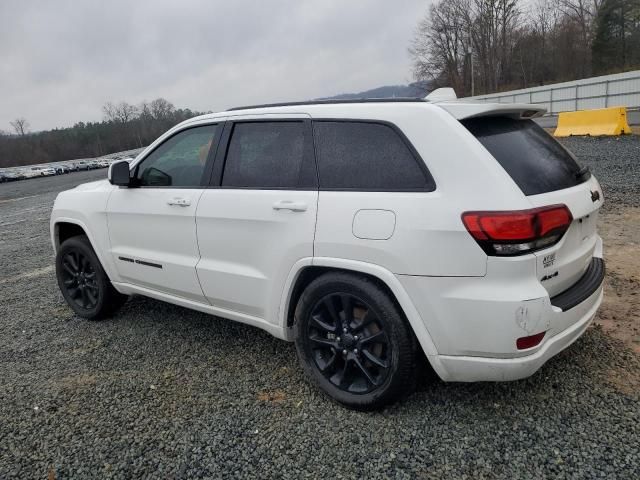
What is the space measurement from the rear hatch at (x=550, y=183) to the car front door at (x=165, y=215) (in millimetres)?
1892

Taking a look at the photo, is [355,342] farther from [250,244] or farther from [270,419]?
[250,244]

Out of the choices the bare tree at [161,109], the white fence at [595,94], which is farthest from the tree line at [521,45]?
the bare tree at [161,109]

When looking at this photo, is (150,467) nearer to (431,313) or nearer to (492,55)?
(431,313)

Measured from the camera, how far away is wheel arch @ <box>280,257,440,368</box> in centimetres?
253

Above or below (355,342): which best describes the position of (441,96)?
above

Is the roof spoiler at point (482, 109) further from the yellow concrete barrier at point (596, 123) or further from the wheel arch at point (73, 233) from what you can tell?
the yellow concrete barrier at point (596, 123)

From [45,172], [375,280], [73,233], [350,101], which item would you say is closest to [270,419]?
[375,280]

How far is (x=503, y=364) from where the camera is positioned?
241 centimetres

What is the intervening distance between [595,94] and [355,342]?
28.3 metres

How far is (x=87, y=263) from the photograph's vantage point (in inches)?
177

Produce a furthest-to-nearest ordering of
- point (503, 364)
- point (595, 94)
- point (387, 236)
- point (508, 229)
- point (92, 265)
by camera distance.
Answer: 1. point (595, 94)
2. point (92, 265)
3. point (387, 236)
4. point (503, 364)
5. point (508, 229)

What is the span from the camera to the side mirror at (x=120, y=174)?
12.5 feet

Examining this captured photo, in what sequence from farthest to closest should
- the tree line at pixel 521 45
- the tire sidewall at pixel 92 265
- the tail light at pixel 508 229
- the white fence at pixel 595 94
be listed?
the tree line at pixel 521 45, the white fence at pixel 595 94, the tire sidewall at pixel 92 265, the tail light at pixel 508 229

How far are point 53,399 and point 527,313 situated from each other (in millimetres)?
2959
